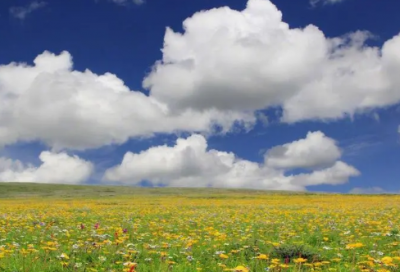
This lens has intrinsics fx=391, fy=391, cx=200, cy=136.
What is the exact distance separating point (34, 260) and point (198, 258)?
3.78m

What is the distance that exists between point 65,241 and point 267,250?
6.51 meters

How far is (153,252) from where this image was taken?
9.60 metres

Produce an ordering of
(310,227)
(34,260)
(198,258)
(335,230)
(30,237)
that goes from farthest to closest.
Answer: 1. (310,227)
2. (335,230)
3. (30,237)
4. (198,258)
5. (34,260)

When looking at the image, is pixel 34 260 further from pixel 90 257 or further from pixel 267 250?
pixel 267 250

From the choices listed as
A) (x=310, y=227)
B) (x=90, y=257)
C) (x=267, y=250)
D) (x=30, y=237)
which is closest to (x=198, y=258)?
(x=267, y=250)

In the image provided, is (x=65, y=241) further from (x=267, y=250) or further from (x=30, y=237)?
(x=267, y=250)

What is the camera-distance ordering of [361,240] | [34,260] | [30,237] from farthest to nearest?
[30,237] < [361,240] < [34,260]

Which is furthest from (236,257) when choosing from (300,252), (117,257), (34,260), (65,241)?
(65,241)

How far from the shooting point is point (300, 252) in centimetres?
923

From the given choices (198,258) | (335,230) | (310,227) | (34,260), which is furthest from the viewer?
(310,227)

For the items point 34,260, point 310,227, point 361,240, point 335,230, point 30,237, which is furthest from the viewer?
point 310,227

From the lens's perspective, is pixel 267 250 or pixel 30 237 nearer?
pixel 267 250

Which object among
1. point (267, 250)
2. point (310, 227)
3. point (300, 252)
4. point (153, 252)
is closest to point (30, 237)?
point (153, 252)

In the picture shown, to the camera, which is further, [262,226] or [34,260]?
[262,226]
